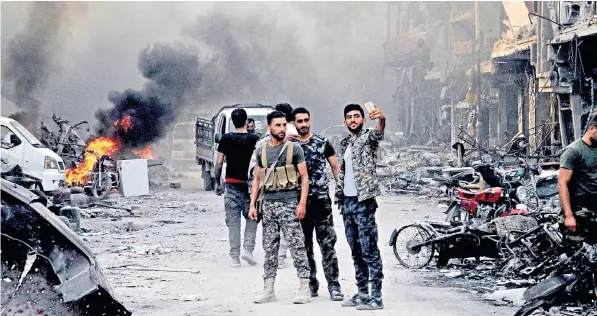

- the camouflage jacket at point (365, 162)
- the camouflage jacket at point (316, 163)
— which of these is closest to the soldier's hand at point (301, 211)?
the camouflage jacket at point (316, 163)

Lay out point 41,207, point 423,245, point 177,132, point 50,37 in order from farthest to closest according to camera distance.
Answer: point 50,37, point 177,132, point 423,245, point 41,207

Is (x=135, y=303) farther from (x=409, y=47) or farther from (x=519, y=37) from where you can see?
(x=409, y=47)

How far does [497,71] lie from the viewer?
107ft

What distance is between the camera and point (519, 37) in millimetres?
28562

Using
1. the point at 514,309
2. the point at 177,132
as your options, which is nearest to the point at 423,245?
the point at 514,309

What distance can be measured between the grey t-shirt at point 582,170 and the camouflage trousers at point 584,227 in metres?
0.06

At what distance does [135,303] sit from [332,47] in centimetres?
5226

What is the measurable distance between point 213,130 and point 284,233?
52.6ft

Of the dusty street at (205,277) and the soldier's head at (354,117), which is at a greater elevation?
the soldier's head at (354,117)

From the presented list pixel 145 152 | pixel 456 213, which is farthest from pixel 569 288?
pixel 145 152

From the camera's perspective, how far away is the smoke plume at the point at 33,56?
3600 cm

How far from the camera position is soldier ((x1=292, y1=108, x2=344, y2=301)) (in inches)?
299

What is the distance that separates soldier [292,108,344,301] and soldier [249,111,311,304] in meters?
0.18

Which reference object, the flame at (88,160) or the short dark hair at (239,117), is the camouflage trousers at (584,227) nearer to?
the short dark hair at (239,117)
